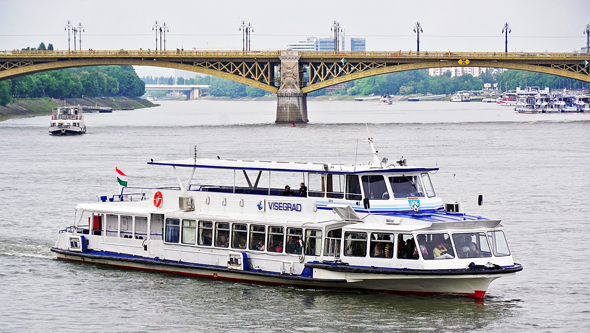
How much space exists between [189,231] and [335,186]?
4.90 meters

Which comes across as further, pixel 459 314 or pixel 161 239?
pixel 161 239

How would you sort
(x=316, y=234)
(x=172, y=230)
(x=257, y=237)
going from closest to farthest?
(x=316, y=234)
(x=257, y=237)
(x=172, y=230)

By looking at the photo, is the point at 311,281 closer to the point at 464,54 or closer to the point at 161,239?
the point at 161,239

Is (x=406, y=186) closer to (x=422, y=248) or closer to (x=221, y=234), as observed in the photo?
(x=422, y=248)

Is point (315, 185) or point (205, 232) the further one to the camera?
point (205, 232)

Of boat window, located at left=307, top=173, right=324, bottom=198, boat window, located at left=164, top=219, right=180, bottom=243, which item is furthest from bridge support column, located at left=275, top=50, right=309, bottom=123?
boat window, located at left=307, top=173, right=324, bottom=198

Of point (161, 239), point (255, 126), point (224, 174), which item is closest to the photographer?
point (161, 239)

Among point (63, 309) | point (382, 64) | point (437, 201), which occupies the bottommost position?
point (63, 309)

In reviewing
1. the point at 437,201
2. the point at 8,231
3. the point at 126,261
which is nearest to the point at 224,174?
the point at 8,231

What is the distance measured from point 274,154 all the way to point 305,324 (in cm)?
4464

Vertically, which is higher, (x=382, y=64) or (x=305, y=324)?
(x=382, y=64)

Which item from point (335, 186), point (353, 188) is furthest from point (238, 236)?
point (353, 188)

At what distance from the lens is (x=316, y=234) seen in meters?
25.8

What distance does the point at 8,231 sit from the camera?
3628 centimetres
